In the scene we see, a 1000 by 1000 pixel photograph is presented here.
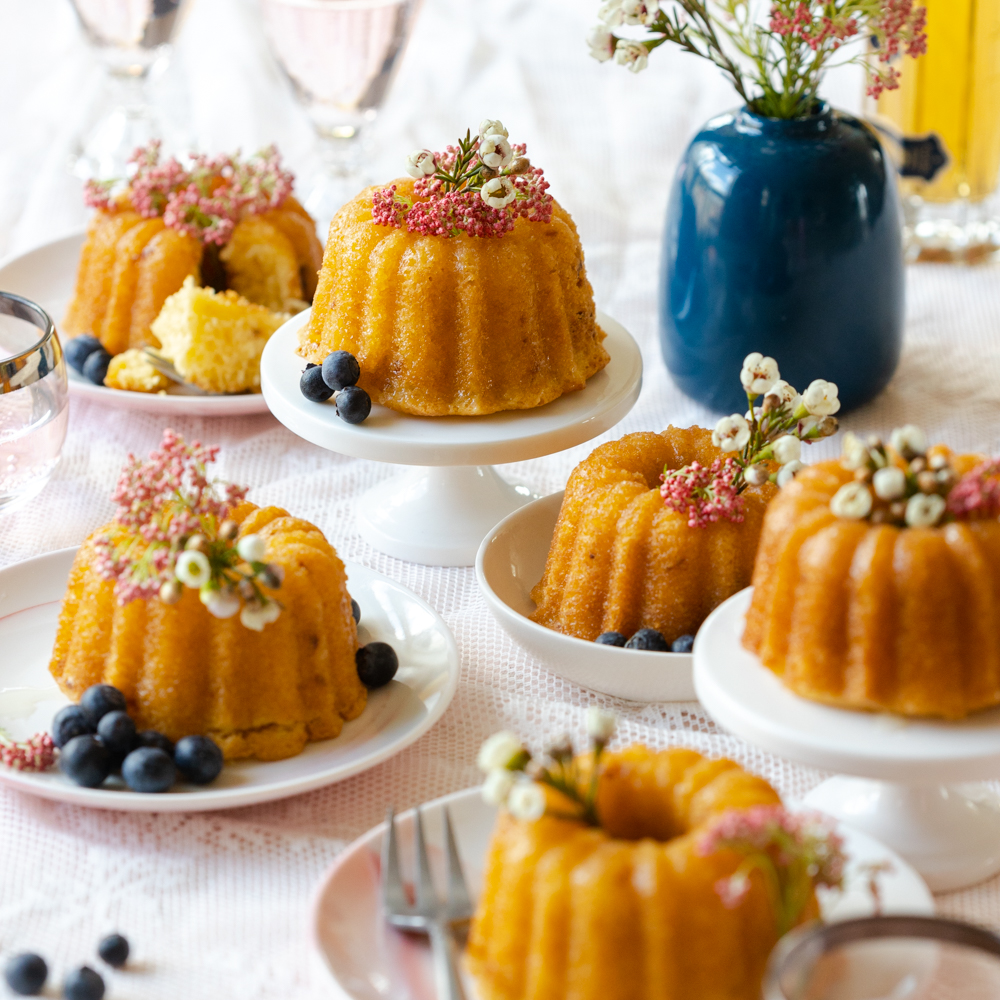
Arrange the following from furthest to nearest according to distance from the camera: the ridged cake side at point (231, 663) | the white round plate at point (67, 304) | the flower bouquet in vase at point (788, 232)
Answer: the white round plate at point (67, 304) < the flower bouquet in vase at point (788, 232) < the ridged cake side at point (231, 663)

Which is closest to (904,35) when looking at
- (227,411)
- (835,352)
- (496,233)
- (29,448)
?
(835,352)

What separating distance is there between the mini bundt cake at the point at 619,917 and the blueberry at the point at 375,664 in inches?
17.1

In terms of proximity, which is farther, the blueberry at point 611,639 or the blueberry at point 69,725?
the blueberry at point 611,639

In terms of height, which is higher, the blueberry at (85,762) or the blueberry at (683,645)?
the blueberry at (85,762)

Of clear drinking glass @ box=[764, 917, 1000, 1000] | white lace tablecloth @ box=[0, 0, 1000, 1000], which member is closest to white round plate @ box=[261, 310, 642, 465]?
white lace tablecloth @ box=[0, 0, 1000, 1000]

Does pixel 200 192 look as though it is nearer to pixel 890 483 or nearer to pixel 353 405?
pixel 353 405

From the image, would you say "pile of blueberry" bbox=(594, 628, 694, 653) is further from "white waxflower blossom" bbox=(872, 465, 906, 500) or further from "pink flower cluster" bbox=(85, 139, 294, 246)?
"pink flower cluster" bbox=(85, 139, 294, 246)

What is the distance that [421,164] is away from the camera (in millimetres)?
1610

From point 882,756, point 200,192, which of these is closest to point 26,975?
point 882,756

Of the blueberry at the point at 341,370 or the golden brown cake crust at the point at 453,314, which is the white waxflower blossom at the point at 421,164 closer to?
the golden brown cake crust at the point at 453,314

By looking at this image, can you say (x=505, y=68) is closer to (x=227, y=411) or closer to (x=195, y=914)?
(x=227, y=411)

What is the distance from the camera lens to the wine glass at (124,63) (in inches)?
107

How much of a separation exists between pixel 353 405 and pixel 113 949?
27.3 inches

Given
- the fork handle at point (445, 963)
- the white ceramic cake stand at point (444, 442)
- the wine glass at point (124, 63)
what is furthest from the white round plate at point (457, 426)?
the wine glass at point (124, 63)
